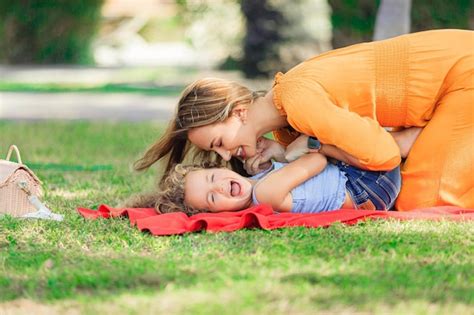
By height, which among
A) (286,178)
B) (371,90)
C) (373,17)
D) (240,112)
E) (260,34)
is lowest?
(260,34)

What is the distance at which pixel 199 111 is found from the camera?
17.3 feet

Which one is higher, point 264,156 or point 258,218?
point 264,156

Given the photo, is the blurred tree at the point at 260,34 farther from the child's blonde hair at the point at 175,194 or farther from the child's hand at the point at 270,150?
the child's blonde hair at the point at 175,194

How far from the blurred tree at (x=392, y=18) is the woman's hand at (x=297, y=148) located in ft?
16.8

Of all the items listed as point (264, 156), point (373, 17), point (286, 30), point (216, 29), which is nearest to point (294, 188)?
point (264, 156)

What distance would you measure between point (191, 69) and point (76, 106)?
26.2 ft

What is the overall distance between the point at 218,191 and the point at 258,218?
0.44 metres

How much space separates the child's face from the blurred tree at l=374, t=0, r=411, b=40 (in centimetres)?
533

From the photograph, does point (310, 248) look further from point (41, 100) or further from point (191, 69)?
point (191, 69)

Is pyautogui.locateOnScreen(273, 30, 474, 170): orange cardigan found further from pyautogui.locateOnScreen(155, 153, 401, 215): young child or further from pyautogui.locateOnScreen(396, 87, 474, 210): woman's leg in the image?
pyautogui.locateOnScreen(155, 153, 401, 215): young child

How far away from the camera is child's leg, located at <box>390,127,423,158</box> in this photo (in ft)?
17.7

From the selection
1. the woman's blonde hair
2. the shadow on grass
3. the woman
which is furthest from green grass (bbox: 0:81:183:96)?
the shadow on grass

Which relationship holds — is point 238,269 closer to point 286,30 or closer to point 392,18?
point 392,18

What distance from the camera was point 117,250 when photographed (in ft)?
14.9
